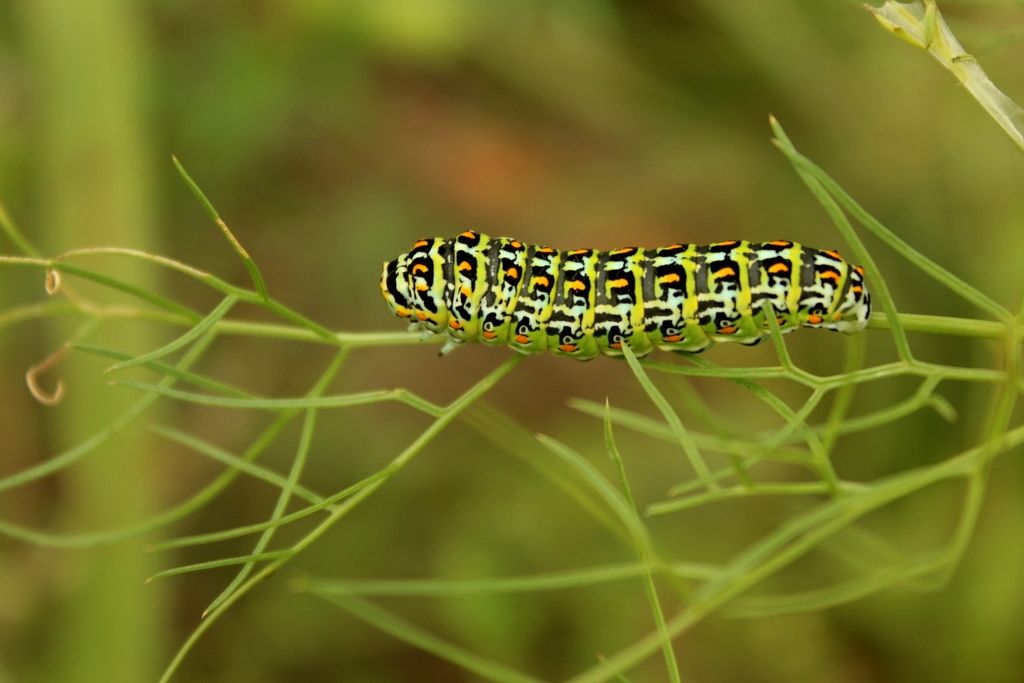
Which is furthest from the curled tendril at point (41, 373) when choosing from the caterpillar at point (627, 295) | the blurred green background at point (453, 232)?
the caterpillar at point (627, 295)

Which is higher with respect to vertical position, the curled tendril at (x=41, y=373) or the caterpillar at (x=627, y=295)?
the caterpillar at (x=627, y=295)

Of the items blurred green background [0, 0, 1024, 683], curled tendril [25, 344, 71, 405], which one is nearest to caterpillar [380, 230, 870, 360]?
curled tendril [25, 344, 71, 405]

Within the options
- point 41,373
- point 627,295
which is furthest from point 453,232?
point 627,295

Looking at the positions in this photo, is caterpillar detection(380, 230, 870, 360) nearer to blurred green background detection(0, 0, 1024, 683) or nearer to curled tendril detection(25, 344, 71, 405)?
curled tendril detection(25, 344, 71, 405)

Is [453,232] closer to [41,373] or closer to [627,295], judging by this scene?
[41,373]

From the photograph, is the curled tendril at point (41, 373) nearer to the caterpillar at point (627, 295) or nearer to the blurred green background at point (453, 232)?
the blurred green background at point (453, 232)

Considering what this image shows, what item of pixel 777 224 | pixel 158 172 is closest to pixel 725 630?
pixel 777 224

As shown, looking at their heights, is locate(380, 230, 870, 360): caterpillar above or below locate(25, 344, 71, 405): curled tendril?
above

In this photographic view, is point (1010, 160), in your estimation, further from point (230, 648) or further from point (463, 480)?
point (230, 648)
